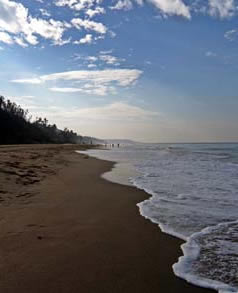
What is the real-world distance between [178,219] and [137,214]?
1.03 meters

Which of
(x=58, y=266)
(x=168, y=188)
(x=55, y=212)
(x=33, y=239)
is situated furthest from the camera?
(x=168, y=188)

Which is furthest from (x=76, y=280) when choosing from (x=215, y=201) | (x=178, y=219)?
(x=215, y=201)

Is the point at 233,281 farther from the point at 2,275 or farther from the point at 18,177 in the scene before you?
the point at 18,177

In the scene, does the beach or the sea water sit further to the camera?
the sea water

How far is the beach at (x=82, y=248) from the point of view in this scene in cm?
374

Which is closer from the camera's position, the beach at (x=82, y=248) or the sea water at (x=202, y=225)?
the beach at (x=82, y=248)

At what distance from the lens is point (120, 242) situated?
17.5ft

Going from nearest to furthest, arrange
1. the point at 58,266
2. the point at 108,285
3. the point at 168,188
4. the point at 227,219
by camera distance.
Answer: the point at 108,285
the point at 58,266
the point at 227,219
the point at 168,188

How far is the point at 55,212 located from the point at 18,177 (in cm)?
527

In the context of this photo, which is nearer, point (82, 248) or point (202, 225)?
point (82, 248)

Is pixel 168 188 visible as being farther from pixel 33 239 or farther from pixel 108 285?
pixel 108 285

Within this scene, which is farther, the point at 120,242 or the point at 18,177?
the point at 18,177

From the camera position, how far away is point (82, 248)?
4.99 meters

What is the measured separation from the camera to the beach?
374 cm
